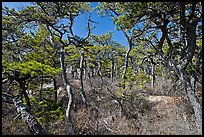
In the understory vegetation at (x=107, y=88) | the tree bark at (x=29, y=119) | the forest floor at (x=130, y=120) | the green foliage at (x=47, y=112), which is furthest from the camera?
the forest floor at (x=130, y=120)

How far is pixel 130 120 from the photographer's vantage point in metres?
10.4

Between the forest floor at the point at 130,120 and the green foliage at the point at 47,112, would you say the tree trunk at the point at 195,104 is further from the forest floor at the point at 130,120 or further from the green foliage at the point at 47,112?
the green foliage at the point at 47,112

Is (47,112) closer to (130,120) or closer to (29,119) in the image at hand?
(29,119)

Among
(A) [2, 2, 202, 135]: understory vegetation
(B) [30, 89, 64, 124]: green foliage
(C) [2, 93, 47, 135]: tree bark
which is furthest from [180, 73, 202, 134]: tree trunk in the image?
(C) [2, 93, 47, 135]: tree bark

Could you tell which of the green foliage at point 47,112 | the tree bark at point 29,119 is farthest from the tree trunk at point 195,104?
the tree bark at point 29,119

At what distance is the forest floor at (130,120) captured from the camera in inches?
331

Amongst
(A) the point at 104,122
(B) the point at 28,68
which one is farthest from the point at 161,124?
(B) the point at 28,68

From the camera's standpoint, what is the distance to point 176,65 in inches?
300

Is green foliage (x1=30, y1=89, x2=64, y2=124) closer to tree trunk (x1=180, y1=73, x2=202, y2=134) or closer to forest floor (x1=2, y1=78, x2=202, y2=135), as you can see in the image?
forest floor (x1=2, y1=78, x2=202, y2=135)

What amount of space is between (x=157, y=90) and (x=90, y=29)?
9566 mm

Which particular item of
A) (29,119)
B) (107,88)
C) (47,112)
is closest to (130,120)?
(107,88)

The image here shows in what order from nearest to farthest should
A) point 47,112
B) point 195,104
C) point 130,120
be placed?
point 195,104, point 47,112, point 130,120

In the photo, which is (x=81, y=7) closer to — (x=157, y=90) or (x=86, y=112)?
(x=86, y=112)

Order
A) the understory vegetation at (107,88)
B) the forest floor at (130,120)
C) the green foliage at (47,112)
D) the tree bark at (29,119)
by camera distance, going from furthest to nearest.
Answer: the forest floor at (130,120) → the green foliage at (47,112) → the understory vegetation at (107,88) → the tree bark at (29,119)
